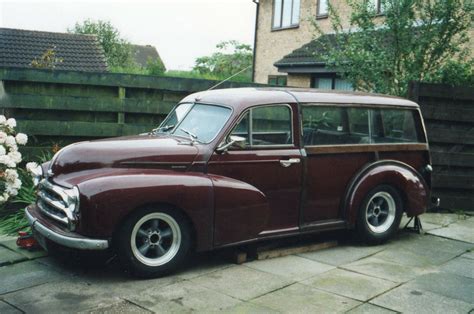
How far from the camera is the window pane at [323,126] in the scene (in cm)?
568

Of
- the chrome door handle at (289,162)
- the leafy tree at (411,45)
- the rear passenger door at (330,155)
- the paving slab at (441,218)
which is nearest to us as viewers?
the chrome door handle at (289,162)

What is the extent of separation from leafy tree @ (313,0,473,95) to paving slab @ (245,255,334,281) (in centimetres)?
438

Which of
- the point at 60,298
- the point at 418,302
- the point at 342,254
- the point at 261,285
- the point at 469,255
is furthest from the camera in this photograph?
the point at 469,255

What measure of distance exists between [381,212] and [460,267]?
1.17m

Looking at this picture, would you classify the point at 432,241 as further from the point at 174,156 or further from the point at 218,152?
the point at 174,156

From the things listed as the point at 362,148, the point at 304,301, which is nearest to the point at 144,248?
the point at 304,301

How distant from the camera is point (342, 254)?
5676 millimetres

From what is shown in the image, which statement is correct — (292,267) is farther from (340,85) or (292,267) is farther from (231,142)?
(340,85)

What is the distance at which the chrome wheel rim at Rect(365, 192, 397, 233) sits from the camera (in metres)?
6.12

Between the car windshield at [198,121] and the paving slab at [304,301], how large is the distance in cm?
169

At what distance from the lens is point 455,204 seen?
795cm

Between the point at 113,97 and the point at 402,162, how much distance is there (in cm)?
418

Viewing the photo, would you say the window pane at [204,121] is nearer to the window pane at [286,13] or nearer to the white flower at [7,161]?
the white flower at [7,161]

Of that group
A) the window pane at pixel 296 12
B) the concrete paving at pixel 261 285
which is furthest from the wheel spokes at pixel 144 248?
the window pane at pixel 296 12
